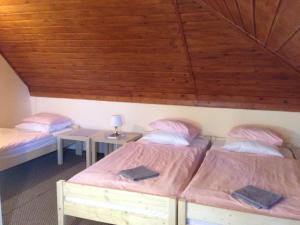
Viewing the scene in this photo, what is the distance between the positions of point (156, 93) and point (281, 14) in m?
2.72

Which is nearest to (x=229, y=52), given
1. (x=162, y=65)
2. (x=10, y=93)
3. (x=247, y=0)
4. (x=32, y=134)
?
(x=162, y=65)

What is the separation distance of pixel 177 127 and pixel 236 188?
60.4 inches

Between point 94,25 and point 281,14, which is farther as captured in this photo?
point 94,25

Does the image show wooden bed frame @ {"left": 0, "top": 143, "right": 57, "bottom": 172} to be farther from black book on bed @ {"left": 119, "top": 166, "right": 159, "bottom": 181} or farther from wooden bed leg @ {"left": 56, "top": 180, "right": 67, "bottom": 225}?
black book on bed @ {"left": 119, "top": 166, "right": 159, "bottom": 181}

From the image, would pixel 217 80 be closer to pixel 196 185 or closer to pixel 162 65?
pixel 162 65

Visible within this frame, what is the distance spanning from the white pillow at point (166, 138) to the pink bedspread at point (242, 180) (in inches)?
15.6

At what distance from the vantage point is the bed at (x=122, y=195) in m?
2.18

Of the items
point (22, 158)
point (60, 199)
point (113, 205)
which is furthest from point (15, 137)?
point (113, 205)

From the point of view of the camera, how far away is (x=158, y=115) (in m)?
4.20

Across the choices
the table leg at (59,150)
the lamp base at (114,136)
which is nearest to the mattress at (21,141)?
the table leg at (59,150)

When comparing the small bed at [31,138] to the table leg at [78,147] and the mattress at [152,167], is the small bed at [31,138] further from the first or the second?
the mattress at [152,167]

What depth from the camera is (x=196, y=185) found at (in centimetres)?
232

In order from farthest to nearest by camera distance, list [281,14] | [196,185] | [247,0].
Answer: [196,185] < [247,0] < [281,14]

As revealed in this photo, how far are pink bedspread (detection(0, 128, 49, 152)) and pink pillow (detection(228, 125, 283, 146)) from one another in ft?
7.95
